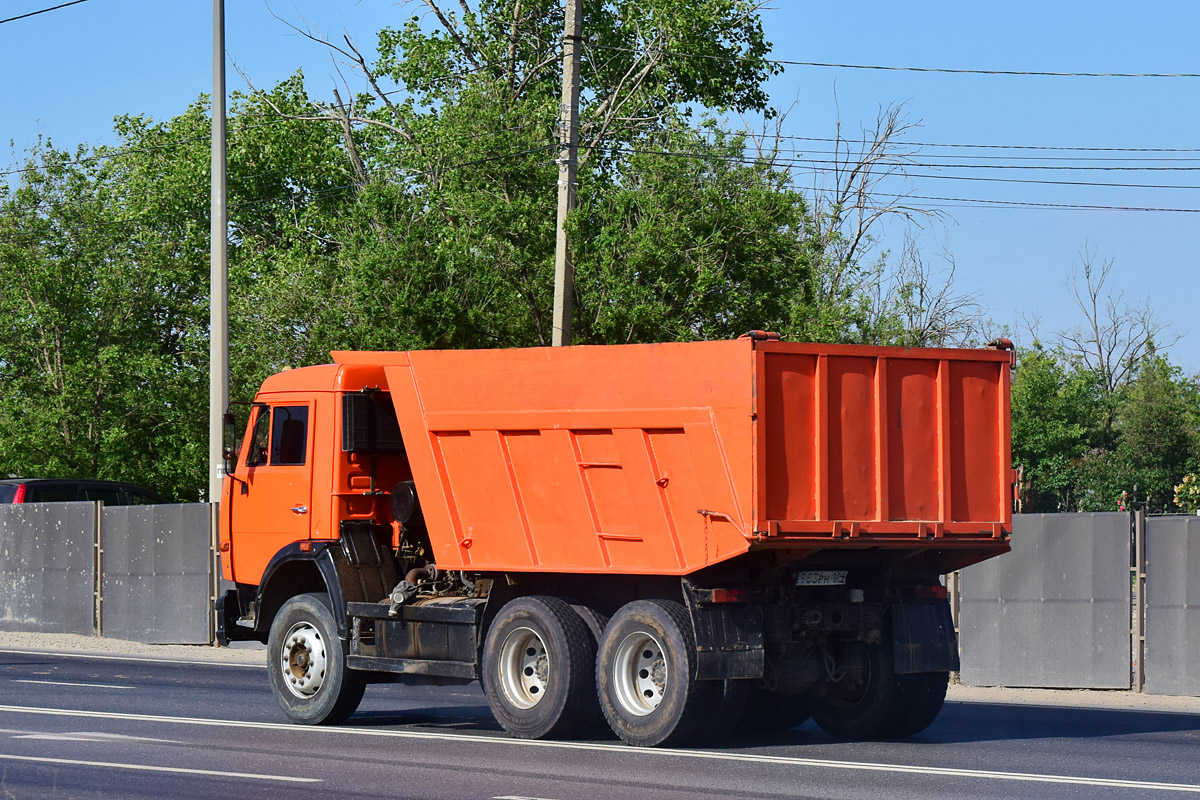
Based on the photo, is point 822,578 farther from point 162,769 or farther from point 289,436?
point 289,436

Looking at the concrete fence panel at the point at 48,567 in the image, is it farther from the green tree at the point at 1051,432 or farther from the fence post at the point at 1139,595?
the green tree at the point at 1051,432

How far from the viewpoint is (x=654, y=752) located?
11727 millimetres

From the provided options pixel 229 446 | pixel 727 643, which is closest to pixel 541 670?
pixel 727 643

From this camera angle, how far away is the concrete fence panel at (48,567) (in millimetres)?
25922

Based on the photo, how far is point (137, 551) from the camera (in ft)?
82.4

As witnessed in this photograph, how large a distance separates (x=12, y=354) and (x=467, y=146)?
52.2ft

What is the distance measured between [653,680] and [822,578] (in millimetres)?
1440

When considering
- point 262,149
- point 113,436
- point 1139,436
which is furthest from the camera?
point 1139,436

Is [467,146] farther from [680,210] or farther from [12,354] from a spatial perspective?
[12,354]

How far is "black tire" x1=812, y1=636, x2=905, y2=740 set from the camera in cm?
1283

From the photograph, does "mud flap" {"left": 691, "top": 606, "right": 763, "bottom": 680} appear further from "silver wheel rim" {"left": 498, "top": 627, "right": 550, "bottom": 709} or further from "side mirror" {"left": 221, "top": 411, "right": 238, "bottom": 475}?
"side mirror" {"left": 221, "top": 411, "right": 238, "bottom": 475}

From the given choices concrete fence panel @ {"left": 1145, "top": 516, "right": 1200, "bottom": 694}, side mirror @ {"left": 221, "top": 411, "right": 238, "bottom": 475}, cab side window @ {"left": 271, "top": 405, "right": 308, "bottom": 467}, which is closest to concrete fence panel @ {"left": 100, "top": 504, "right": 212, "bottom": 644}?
side mirror @ {"left": 221, "top": 411, "right": 238, "bottom": 475}

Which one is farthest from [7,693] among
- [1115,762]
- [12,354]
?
[12,354]

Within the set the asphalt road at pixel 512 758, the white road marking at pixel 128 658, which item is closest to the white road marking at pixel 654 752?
the asphalt road at pixel 512 758
